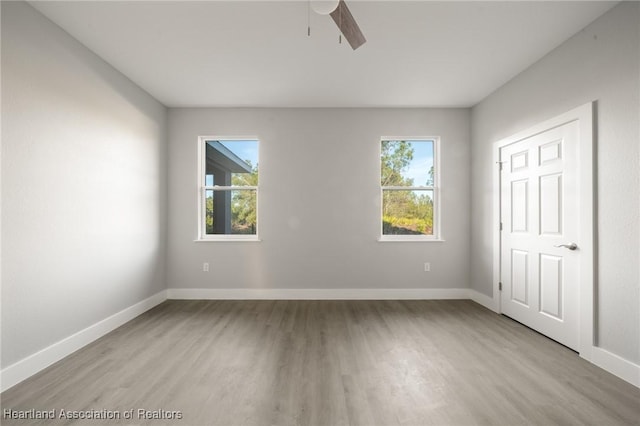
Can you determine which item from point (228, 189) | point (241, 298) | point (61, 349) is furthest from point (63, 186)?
point (241, 298)

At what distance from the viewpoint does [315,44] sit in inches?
106

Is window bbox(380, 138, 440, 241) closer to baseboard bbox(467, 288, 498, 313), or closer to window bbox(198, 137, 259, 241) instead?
baseboard bbox(467, 288, 498, 313)

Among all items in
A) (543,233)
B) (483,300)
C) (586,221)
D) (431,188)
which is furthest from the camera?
(431,188)

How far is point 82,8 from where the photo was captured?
226 centimetres

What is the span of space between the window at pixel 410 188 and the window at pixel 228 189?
198 cm

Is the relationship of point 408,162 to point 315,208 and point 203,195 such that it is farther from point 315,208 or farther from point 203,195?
point 203,195

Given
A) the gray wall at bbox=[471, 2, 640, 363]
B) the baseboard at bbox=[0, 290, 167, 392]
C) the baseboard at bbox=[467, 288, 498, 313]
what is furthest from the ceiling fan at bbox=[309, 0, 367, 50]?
the baseboard at bbox=[467, 288, 498, 313]

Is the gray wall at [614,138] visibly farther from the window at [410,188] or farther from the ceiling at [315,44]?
the window at [410,188]

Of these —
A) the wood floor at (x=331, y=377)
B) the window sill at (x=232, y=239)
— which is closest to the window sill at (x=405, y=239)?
the wood floor at (x=331, y=377)

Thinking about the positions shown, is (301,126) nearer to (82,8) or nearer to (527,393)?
(82,8)

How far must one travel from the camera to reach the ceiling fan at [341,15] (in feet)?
5.18

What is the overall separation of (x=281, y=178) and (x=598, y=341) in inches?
149

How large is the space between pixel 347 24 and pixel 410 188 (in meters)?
2.88

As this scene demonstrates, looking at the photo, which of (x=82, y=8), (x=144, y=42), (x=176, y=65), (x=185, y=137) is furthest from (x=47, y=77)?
(x=185, y=137)
